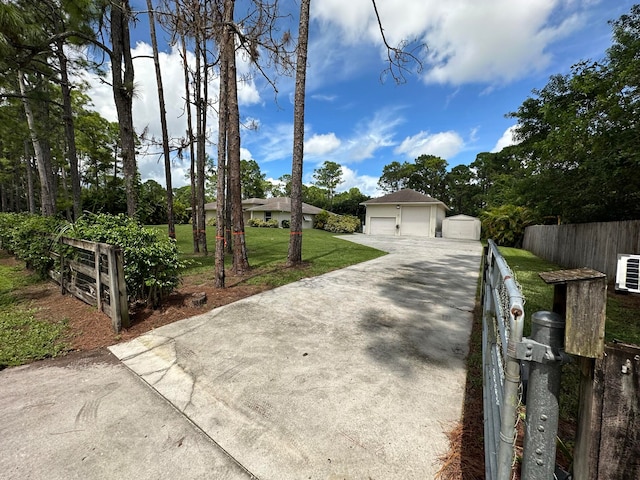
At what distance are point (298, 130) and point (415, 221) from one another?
63.0 ft

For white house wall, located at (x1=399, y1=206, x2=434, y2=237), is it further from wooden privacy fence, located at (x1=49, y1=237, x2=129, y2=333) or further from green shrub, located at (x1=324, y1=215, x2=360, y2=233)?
wooden privacy fence, located at (x1=49, y1=237, x2=129, y2=333)

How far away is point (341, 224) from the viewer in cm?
2516

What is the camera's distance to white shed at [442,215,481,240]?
76.3 feet

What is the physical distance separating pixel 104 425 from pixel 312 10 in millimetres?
9338

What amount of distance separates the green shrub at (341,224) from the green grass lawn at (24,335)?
21.8 meters

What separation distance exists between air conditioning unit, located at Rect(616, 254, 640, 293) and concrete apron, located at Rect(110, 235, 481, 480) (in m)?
1.49

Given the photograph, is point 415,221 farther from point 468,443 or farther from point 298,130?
point 468,443

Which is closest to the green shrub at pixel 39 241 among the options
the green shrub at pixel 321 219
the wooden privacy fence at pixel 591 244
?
the wooden privacy fence at pixel 591 244

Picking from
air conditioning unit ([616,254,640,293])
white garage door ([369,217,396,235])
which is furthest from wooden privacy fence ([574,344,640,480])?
white garage door ([369,217,396,235])

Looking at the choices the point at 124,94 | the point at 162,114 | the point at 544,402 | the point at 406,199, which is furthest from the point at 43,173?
the point at 406,199

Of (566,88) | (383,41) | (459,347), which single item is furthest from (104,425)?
(566,88)

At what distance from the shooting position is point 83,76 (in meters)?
10.7

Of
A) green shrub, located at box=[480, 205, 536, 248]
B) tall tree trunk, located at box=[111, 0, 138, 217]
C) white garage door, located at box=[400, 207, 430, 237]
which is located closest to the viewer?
tall tree trunk, located at box=[111, 0, 138, 217]

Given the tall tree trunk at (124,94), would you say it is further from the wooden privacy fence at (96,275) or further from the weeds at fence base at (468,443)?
the weeds at fence base at (468,443)
